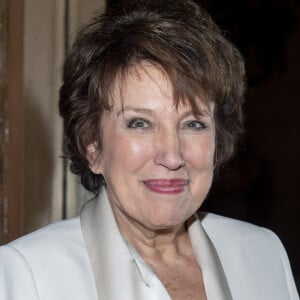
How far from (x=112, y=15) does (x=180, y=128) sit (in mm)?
342

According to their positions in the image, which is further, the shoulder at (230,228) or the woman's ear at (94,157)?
the shoulder at (230,228)

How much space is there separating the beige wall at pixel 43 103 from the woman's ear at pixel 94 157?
2.63 ft

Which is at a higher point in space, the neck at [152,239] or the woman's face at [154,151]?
the woman's face at [154,151]

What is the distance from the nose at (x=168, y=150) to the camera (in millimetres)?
1748

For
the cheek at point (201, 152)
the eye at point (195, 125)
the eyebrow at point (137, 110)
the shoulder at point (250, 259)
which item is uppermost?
the eyebrow at point (137, 110)

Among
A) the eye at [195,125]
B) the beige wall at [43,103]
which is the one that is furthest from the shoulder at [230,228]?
the beige wall at [43,103]

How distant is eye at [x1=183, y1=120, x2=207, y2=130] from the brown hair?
0.15 feet

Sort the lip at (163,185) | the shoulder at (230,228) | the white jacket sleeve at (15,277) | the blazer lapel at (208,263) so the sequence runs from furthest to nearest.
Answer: the shoulder at (230,228)
the blazer lapel at (208,263)
the lip at (163,185)
the white jacket sleeve at (15,277)

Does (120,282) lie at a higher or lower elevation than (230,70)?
lower

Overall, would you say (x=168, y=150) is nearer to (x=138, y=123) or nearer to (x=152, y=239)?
(x=138, y=123)

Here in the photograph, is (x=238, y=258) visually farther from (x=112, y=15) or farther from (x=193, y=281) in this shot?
(x=112, y=15)

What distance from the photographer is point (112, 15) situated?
1907 millimetres

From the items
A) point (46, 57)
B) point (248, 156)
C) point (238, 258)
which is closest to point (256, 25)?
point (248, 156)

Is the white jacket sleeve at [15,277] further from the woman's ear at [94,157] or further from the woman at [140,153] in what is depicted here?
the woman's ear at [94,157]
